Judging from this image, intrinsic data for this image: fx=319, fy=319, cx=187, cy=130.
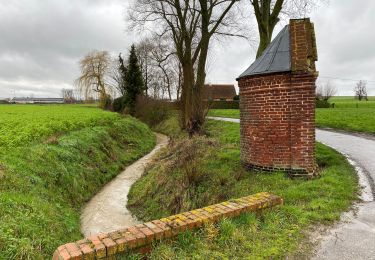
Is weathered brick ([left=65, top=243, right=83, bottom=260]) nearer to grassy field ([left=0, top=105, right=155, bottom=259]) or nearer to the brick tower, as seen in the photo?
grassy field ([left=0, top=105, right=155, bottom=259])

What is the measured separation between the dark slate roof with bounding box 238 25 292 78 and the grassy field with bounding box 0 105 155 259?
623cm

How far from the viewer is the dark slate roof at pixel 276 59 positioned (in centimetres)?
829

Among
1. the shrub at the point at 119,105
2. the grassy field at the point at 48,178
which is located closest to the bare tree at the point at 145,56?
the shrub at the point at 119,105

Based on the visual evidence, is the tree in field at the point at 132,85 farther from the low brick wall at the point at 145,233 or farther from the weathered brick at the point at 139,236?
the weathered brick at the point at 139,236

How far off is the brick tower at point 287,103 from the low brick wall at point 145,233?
3.09 meters

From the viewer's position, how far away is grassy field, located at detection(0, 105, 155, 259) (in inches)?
222

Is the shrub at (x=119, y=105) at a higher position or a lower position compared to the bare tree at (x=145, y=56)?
lower

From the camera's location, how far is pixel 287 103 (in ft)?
26.9

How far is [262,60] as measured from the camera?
902 cm

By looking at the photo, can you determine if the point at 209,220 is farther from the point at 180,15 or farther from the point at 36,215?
the point at 180,15

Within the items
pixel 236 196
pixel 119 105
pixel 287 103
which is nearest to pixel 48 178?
pixel 236 196

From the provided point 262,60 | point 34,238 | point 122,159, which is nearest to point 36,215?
point 34,238

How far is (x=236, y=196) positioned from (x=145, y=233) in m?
4.25

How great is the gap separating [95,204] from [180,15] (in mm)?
14302
